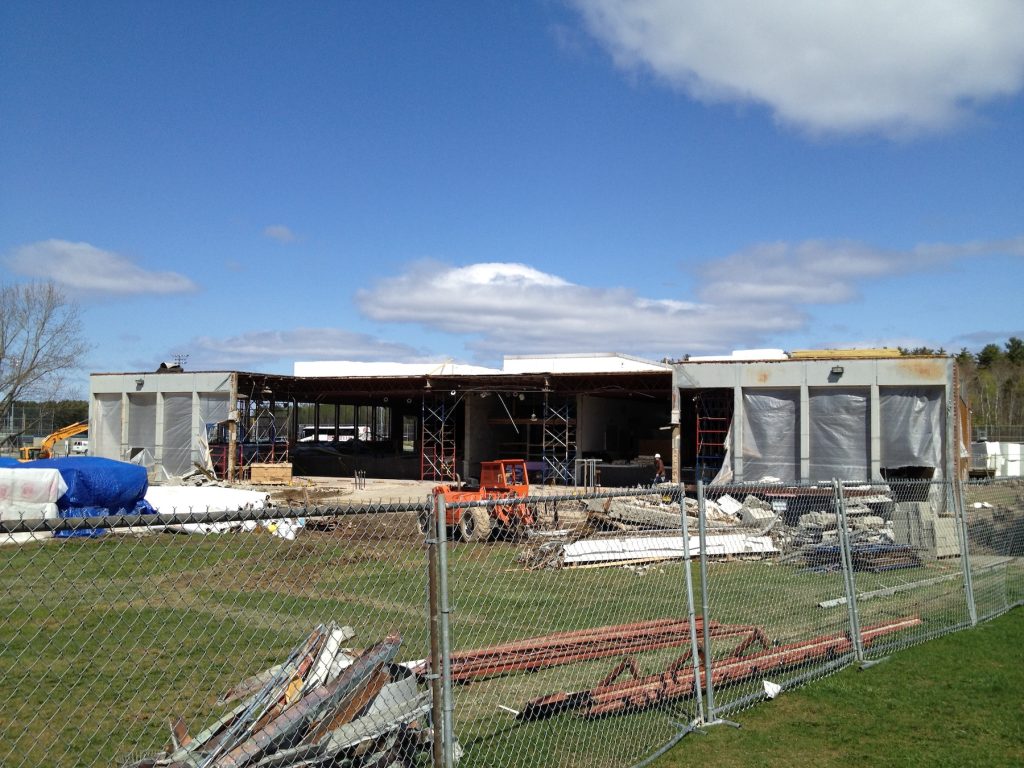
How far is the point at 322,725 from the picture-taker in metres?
4.83

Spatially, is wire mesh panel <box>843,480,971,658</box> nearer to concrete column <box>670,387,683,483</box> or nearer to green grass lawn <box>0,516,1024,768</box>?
green grass lawn <box>0,516,1024,768</box>

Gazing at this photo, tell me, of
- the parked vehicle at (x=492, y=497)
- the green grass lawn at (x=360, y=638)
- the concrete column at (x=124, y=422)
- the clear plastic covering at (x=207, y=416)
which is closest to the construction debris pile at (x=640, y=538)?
the green grass lawn at (x=360, y=638)

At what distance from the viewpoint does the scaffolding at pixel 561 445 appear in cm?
3697

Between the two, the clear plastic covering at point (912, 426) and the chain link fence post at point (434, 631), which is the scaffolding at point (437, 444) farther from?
the chain link fence post at point (434, 631)

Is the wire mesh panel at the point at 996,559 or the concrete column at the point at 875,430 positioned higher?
the concrete column at the point at 875,430

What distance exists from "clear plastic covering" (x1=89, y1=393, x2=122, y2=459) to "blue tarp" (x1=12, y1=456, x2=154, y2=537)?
20584 mm

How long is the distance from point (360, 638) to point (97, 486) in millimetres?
14320

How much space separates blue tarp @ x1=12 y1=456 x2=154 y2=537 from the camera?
2019cm

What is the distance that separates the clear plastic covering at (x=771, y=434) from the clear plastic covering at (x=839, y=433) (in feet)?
1.89

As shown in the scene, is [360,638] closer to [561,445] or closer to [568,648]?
[568,648]

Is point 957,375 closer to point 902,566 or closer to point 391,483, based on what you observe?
point 902,566

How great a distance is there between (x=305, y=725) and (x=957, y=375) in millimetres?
27403

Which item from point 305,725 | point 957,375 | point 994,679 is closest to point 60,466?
point 305,725

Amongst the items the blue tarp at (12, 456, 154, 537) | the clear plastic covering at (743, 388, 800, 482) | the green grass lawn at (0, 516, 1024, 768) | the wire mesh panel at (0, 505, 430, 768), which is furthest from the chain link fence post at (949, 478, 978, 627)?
the clear plastic covering at (743, 388, 800, 482)
